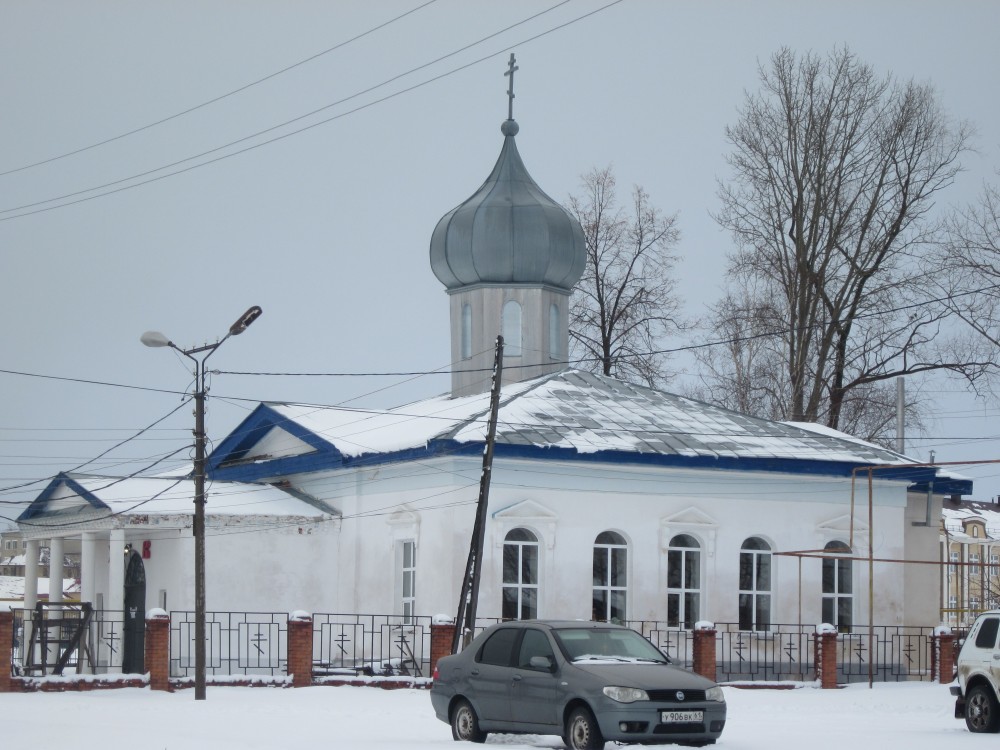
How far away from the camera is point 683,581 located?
88.9 feet

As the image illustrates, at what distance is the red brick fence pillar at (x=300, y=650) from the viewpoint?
76.1 feet

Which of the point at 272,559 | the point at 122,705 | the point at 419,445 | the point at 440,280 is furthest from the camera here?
the point at 440,280

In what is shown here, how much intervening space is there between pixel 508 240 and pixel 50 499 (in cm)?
1023

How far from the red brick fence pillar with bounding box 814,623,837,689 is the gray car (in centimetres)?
995

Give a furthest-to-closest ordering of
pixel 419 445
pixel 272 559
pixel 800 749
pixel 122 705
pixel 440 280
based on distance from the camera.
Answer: pixel 440 280, pixel 272 559, pixel 419 445, pixel 122 705, pixel 800 749

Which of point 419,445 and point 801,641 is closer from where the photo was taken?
point 419,445

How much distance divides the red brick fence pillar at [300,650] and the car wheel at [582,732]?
9.38m

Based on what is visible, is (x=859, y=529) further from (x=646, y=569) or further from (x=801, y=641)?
(x=646, y=569)

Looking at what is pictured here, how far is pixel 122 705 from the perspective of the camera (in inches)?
787

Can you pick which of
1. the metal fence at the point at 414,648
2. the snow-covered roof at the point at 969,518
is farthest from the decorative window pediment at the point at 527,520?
the snow-covered roof at the point at 969,518

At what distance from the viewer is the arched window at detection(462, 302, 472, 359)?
31625 mm

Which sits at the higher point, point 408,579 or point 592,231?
point 592,231

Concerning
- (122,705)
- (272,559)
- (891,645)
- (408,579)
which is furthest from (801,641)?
(122,705)

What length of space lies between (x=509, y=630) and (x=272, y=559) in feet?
41.2
